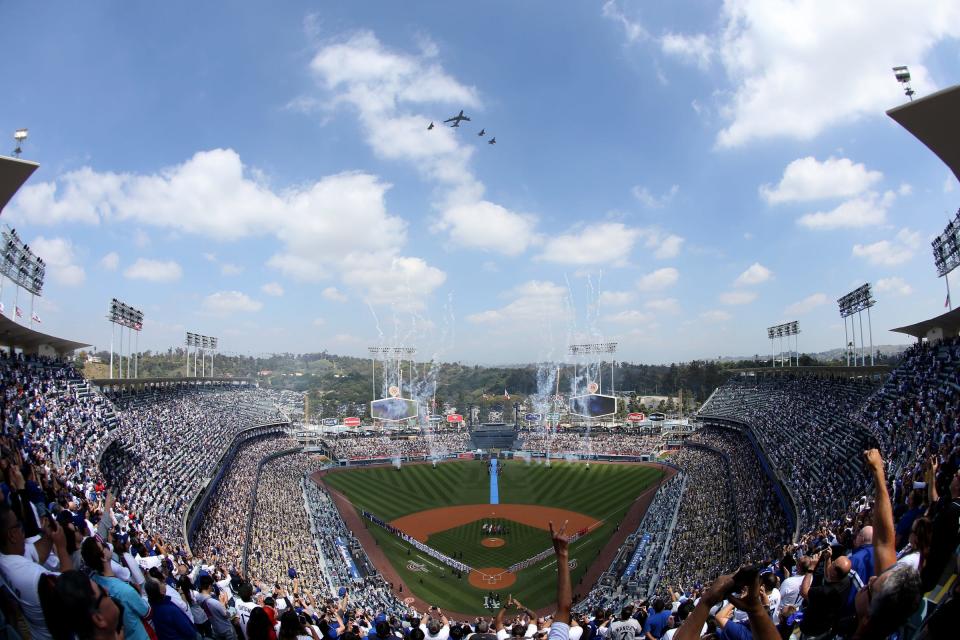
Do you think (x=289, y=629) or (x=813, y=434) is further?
(x=813, y=434)

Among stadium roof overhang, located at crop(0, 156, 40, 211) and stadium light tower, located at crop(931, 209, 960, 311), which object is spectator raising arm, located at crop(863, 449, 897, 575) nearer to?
stadium roof overhang, located at crop(0, 156, 40, 211)

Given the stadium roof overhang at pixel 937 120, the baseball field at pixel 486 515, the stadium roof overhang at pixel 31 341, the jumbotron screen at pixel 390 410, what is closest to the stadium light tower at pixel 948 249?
the stadium roof overhang at pixel 937 120

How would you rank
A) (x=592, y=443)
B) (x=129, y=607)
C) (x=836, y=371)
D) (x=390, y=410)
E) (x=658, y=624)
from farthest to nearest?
(x=390, y=410), (x=592, y=443), (x=836, y=371), (x=658, y=624), (x=129, y=607)

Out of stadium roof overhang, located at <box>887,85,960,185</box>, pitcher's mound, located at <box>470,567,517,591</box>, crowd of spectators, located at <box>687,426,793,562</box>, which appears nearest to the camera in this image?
stadium roof overhang, located at <box>887,85,960,185</box>

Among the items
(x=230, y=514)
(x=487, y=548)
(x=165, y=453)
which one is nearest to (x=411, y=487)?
(x=487, y=548)

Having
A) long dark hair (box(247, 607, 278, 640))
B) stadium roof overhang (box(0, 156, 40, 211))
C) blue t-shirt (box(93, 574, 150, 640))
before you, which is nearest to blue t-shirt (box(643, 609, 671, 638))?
long dark hair (box(247, 607, 278, 640))

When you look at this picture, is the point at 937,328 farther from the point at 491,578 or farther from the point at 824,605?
→ the point at 824,605
